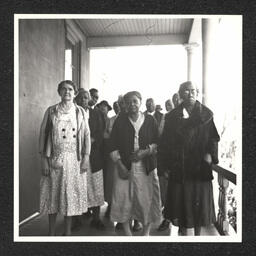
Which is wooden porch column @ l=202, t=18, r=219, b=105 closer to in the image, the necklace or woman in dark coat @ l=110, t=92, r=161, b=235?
woman in dark coat @ l=110, t=92, r=161, b=235

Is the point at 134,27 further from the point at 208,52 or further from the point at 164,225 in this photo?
the point at 164,225

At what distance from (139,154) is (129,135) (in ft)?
0.40

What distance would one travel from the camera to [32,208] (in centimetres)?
208

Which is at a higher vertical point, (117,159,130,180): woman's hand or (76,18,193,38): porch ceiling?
(76,18,193,38): porch ceiling

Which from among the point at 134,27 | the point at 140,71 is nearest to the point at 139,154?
the point at 140,71

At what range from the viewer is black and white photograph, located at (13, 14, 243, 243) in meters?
2.07

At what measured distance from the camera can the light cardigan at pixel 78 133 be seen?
6.77ft

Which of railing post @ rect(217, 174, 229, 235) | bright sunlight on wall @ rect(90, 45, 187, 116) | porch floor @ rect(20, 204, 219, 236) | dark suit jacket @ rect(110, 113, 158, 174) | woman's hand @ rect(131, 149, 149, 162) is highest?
bright sunlight on wall @ rect(90, 45, 187, 116)

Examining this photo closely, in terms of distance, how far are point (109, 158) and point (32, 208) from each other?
51 cm

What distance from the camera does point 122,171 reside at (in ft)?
6.92

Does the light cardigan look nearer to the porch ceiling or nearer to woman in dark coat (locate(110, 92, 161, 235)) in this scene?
woman in dark coat (locate(110, 92, 161, 235))

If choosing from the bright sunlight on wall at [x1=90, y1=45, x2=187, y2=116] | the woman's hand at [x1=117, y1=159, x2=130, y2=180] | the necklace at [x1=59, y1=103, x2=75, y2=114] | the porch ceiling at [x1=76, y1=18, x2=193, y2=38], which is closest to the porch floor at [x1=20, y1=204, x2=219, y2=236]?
the woman's hand at [x1=117, y1=159, x2=130, y2=180]

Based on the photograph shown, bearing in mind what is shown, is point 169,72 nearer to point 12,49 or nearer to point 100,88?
point 100,88
